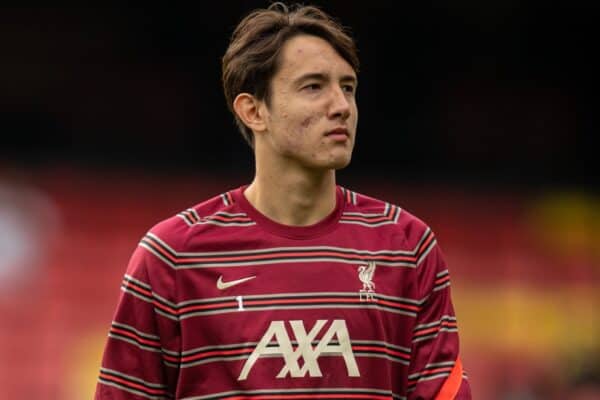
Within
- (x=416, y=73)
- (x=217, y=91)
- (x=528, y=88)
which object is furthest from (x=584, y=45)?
(x=217, y=91)

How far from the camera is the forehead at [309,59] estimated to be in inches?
118

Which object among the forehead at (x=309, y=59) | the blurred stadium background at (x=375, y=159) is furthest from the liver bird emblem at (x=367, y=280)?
the blurred stadium background at (x=375, y=159)

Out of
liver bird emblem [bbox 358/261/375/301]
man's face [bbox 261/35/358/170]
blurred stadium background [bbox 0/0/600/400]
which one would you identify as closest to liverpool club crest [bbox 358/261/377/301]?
liver bird emblem [bbox 358/261/375/301]

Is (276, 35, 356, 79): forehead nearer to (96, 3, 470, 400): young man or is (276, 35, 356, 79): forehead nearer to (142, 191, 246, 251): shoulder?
(96, 3, 470, 400): young man

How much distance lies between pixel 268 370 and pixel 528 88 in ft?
22.9

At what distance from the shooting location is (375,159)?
28.8 ft

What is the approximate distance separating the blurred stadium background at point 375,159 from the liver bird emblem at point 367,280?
15.4 ft

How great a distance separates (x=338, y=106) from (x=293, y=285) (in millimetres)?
429

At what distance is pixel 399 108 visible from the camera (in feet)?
29.5

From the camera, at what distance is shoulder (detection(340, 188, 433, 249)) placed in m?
3.03

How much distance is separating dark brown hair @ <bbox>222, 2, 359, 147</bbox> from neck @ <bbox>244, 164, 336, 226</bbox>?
8.0 inches

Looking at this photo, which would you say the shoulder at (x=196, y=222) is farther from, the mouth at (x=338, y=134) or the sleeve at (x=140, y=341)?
the mouth at (x=338, y=134)

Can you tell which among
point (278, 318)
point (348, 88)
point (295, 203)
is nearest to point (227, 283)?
point (278, 318)

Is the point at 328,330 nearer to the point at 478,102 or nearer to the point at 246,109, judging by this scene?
the point at 246,109
